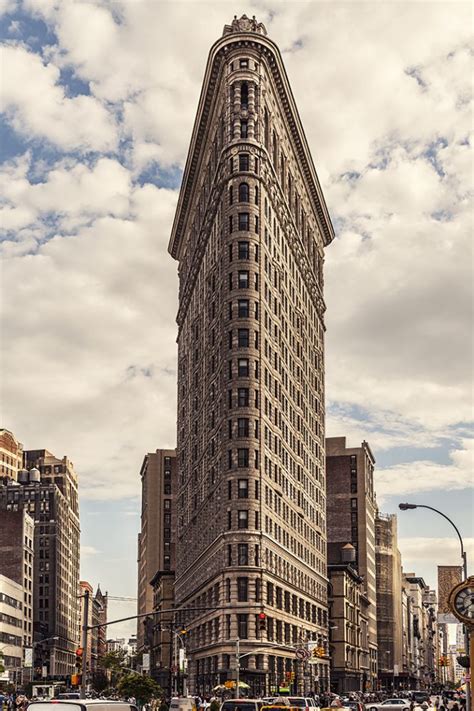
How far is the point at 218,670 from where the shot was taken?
107 m

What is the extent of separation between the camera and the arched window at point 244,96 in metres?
121

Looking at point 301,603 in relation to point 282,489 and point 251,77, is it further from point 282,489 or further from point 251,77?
point 251,77

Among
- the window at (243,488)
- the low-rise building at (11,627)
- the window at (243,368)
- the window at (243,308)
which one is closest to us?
the window at (243,488)

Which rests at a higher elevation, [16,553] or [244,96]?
[244,96]

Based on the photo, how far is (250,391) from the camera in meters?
111

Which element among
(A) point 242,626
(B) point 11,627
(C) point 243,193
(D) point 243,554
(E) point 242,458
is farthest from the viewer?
(B) point 11,627

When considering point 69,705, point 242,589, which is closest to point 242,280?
point 242,589

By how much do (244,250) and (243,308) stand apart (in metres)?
6.54

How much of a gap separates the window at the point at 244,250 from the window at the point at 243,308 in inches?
195

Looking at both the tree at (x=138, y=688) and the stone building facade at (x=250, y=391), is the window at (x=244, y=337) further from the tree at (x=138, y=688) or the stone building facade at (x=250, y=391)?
the tree at (x=138, y=688)

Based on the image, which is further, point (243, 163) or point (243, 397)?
point (243, 163)

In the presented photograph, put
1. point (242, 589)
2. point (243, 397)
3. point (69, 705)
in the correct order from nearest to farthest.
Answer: point (69, 705), point (242, 589), point (243, 397)

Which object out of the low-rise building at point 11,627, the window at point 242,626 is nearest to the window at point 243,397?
the window at point 242,626

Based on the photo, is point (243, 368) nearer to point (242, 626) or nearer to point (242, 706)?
point (242, 626)
